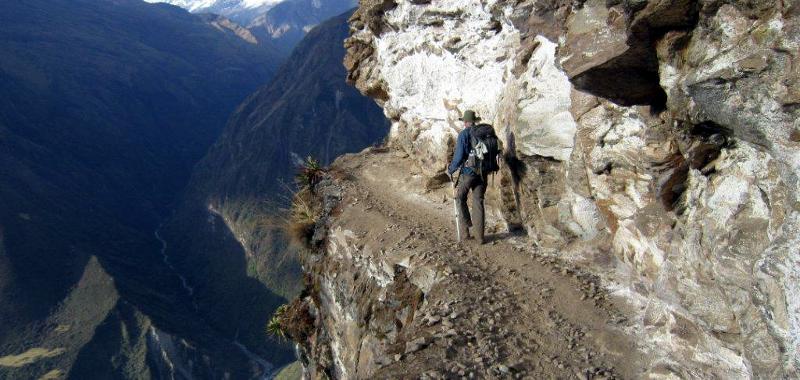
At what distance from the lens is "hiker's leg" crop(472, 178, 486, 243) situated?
9609 mm

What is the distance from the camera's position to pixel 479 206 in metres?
9.63

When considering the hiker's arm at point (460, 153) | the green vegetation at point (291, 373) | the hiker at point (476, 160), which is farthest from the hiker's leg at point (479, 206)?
the green vegetation at point (291, 373)

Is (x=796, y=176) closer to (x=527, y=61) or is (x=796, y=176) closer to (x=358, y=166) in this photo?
(x=527, y=61)

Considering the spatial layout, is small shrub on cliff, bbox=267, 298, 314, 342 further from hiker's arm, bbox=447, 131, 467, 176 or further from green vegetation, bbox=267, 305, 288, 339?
hiker's arm, bbox=447, 131, 467, 176

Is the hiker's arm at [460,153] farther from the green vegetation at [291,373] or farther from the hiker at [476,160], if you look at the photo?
the green vegetation at [291,373]

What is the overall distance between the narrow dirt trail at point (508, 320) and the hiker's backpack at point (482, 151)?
1.46 m

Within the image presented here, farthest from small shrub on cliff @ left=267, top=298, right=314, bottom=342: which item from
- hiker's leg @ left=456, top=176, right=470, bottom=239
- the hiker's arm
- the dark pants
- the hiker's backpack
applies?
the hiker's backpack

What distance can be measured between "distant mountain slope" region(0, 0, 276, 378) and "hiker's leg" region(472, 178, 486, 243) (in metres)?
70.6

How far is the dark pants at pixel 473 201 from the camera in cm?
959

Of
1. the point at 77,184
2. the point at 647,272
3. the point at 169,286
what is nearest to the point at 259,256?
the point at 169,286

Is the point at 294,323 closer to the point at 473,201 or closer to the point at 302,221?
the point at 302,221

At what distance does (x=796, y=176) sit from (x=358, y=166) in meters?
12.7

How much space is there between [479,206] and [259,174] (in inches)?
3975

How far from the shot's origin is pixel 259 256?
8706 centimetres
